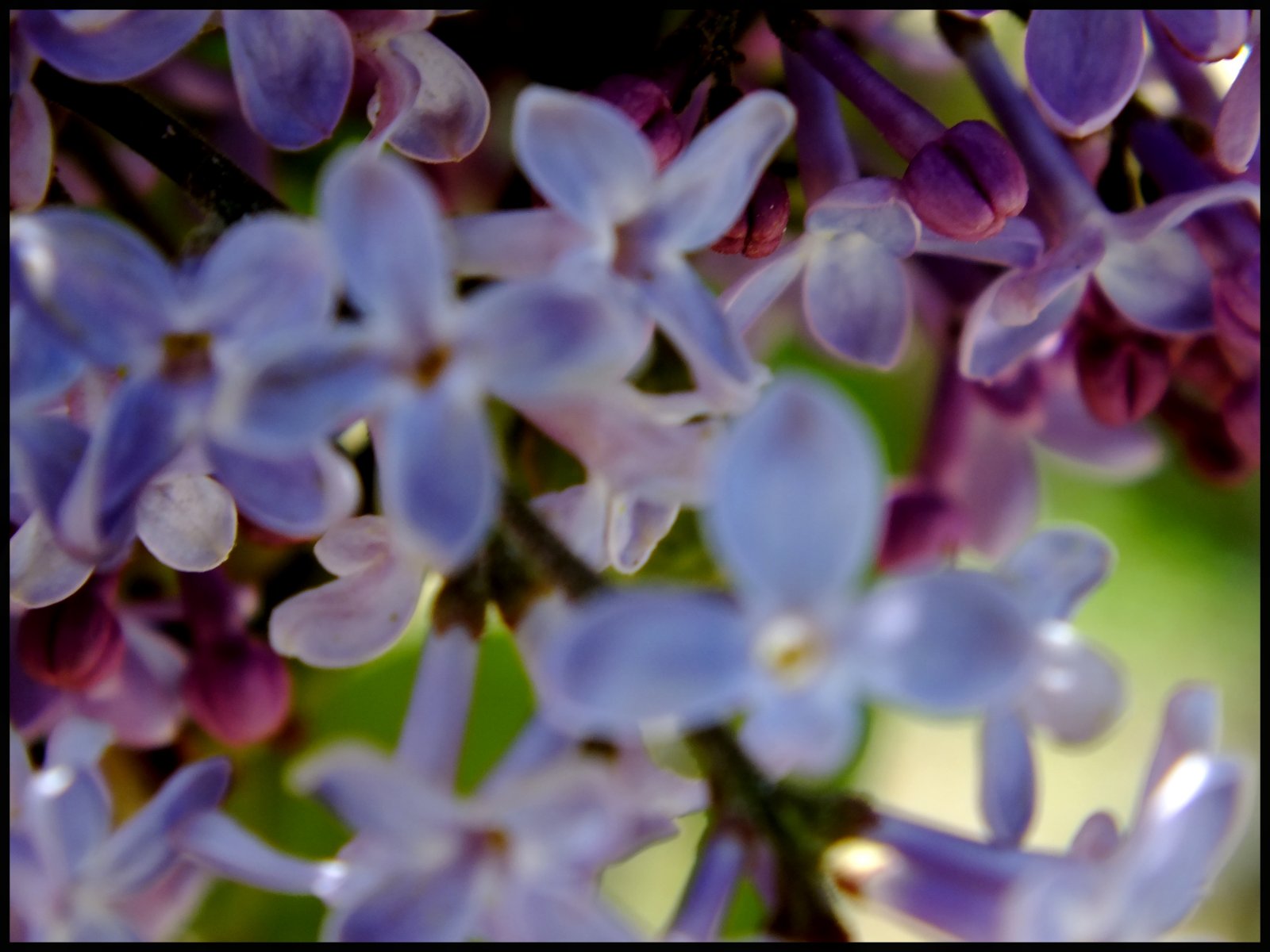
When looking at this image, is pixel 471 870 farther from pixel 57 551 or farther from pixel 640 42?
pixel 640 42

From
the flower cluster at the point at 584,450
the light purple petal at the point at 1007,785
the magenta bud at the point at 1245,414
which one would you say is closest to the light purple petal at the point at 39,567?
the flower cluster at the point at 584,450

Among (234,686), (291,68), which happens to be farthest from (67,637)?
(291,68)

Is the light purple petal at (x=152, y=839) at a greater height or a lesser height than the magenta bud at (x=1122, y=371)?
lesser

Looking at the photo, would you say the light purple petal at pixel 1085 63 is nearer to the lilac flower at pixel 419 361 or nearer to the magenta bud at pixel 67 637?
the lilac flower at pixel 419 361

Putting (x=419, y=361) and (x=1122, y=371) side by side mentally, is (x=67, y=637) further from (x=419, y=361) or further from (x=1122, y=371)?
(x=1122, y=371)

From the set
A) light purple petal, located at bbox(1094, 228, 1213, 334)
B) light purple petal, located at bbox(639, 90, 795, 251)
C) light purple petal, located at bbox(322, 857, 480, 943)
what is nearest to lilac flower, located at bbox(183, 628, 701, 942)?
light purple petal, located at bbox(322, 857, 480, 943)
